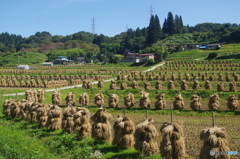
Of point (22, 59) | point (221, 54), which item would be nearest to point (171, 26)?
point (221, 54)

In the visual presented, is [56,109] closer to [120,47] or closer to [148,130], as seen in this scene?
[148,130]

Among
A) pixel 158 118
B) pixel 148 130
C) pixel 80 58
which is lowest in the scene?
pixel 158 118

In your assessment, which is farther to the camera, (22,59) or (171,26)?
(171,26)

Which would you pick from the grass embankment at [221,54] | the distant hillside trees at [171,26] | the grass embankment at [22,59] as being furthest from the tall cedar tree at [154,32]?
the grass embankment at [22,59]

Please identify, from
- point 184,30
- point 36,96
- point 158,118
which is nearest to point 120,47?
point 184,30

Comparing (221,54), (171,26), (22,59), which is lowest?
(221,54)

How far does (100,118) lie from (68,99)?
1735 centimetres

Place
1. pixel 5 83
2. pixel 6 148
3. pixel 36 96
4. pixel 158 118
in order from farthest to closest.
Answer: pixel 5 83 → pixel 36 96 → pixel 158 118 → pixel 6 148

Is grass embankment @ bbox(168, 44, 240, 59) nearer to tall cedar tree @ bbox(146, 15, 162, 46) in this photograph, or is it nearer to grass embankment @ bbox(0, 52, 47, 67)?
tall cedar tree @ bbox(146, 15, 162, 46)

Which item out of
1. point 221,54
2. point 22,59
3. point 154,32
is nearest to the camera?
point 221,54

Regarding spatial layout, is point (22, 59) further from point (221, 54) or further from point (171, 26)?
point (221, 54)

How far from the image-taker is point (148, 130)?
12.8 meters

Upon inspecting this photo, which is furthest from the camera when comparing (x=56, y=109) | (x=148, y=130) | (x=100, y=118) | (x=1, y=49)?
(x=1, y=49)

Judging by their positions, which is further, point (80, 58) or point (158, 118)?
point (80, 58)
